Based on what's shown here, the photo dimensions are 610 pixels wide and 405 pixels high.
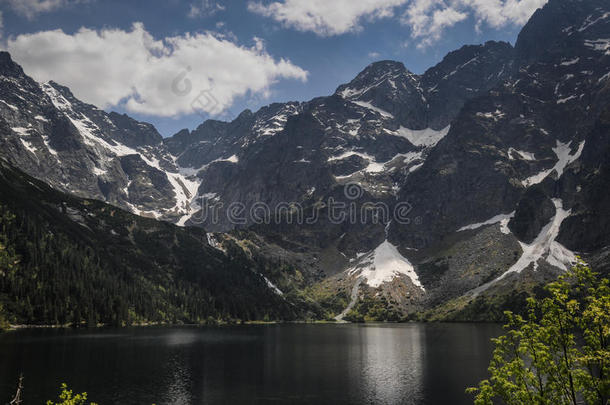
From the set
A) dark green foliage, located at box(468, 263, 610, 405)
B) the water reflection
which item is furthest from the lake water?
dark green foliage, located at box(468, 263, 610, 405)

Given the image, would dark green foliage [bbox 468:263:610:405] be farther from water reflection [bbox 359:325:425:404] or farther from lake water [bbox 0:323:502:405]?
water reflection [bbox 359:325:425:404]

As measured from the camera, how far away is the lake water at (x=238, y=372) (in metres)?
65.9

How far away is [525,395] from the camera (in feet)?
64.7

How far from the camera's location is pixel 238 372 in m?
87.2

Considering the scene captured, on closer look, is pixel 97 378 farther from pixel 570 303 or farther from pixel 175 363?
pixel 570 303

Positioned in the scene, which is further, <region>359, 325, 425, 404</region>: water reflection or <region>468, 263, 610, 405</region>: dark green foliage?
<region>359, 325, 425, 404</region>: water reflection

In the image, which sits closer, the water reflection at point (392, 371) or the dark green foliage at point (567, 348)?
the dark green foliage at point (567, 348)

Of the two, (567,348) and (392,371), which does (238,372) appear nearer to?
(392,371)

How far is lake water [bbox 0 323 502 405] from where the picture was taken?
65875 millimetres

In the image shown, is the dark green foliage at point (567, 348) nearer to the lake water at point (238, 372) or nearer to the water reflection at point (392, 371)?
the lake water at point (238, 372)

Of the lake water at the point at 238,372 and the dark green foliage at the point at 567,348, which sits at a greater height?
the dark green foliage at the point at 567,348

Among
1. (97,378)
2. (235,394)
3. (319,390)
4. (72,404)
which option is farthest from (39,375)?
(72,404)

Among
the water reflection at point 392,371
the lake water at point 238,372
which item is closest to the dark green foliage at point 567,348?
the lake water at point 238,372

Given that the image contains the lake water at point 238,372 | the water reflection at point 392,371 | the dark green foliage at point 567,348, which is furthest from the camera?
the water reflection at point 392,371
